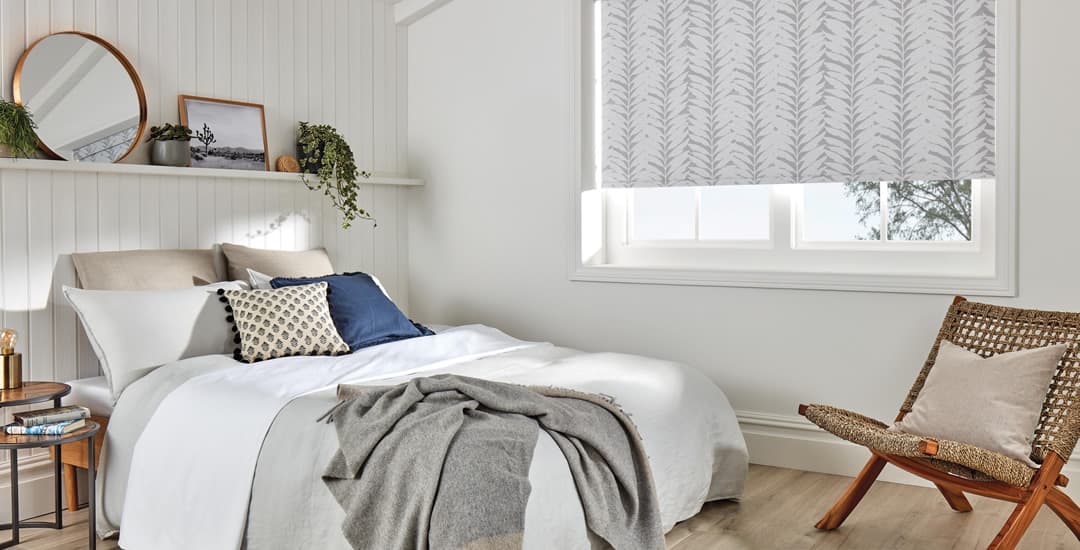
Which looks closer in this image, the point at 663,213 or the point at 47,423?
the point at 47,423

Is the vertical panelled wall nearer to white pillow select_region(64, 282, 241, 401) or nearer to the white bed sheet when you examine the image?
the white bed sheet

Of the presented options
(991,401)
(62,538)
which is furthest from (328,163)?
(991,401)

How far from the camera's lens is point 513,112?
178 inches

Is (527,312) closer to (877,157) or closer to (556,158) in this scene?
(556,158)

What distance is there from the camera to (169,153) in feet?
12.2

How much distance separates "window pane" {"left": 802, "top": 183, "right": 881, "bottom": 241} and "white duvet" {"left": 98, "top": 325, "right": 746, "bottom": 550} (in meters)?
1.05

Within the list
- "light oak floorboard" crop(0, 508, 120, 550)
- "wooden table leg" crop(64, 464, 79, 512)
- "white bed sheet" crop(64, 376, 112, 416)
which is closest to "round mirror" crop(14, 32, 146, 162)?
"white bed sheet" crop(64, 376, 112, 416)

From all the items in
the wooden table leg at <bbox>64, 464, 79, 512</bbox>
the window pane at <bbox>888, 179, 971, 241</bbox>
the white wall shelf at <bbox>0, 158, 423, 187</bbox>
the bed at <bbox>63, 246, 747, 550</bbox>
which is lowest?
the wooden table leg at <bbox>64, 464, 79, 512</bbox>

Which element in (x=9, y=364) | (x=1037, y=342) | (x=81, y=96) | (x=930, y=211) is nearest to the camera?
(x=1037, y=342)

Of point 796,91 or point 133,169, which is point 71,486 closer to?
point 133,169

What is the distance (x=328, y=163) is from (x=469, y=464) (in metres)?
2.59

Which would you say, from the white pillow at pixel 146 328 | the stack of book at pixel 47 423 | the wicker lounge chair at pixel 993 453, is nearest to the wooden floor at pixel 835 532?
the wicker lounge chair at pixel 993 453

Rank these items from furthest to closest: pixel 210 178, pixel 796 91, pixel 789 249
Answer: pixel 210 178 → pixel 789 249 → pixel 796 91

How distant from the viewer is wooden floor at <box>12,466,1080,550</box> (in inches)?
112
